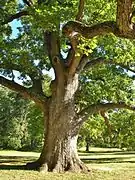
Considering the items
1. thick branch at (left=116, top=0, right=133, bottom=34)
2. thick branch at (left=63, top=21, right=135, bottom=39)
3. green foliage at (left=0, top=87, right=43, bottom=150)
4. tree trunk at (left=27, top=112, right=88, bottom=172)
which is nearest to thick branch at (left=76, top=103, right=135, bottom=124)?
tree trunk at (left=27, top=112, right=88, bottom=172)

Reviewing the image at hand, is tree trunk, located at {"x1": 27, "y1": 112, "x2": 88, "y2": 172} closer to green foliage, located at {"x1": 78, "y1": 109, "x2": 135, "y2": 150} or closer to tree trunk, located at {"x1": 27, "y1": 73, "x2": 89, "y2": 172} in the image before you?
tree trunk, located at {"x1": 27, "y1": 73, "x2": 89, "y2": 172}

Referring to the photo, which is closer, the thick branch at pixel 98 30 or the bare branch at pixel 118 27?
the bare branch at pixel 118 27

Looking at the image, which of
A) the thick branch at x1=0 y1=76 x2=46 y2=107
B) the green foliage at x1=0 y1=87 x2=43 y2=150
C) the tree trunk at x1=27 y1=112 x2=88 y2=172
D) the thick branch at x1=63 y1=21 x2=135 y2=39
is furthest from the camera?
the green foliage at x1=0 y1=87 x2=43 y2=150

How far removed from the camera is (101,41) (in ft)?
54.9

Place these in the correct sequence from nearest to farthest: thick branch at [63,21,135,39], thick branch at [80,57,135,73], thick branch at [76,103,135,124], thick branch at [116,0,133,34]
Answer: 1. thick branch at [116,0,133,34]
2. thick branch at [63,21,135,39]
3. thick branch at [76,103,135,124]
4. thick branch at [80,57,135,73]

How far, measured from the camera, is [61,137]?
62.4 feet

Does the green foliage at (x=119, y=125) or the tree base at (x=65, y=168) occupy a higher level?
the green foliage at (x=119, y=125)

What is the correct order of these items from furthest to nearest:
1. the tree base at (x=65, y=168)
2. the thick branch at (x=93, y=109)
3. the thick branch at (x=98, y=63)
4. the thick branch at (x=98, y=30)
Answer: the thick branch at (x=98, y=63) → the thick branch at (x=93, y=109) → the tree base at (x=65, y=168) → the thick branch at (x=98, y=30)

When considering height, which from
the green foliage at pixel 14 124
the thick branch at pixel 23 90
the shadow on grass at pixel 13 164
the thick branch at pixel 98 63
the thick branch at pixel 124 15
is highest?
the green foliage at pixel 14 124

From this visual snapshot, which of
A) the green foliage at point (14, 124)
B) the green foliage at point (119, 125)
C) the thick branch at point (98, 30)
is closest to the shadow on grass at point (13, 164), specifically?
the green foliage at point (119, 125)

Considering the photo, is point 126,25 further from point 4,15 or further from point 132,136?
point 132,136

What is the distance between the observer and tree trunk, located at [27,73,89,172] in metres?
18.6

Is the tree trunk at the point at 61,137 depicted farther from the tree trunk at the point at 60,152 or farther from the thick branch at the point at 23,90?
the thick branch at the point at 23,90

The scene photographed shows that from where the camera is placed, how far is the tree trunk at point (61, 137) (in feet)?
61.1
